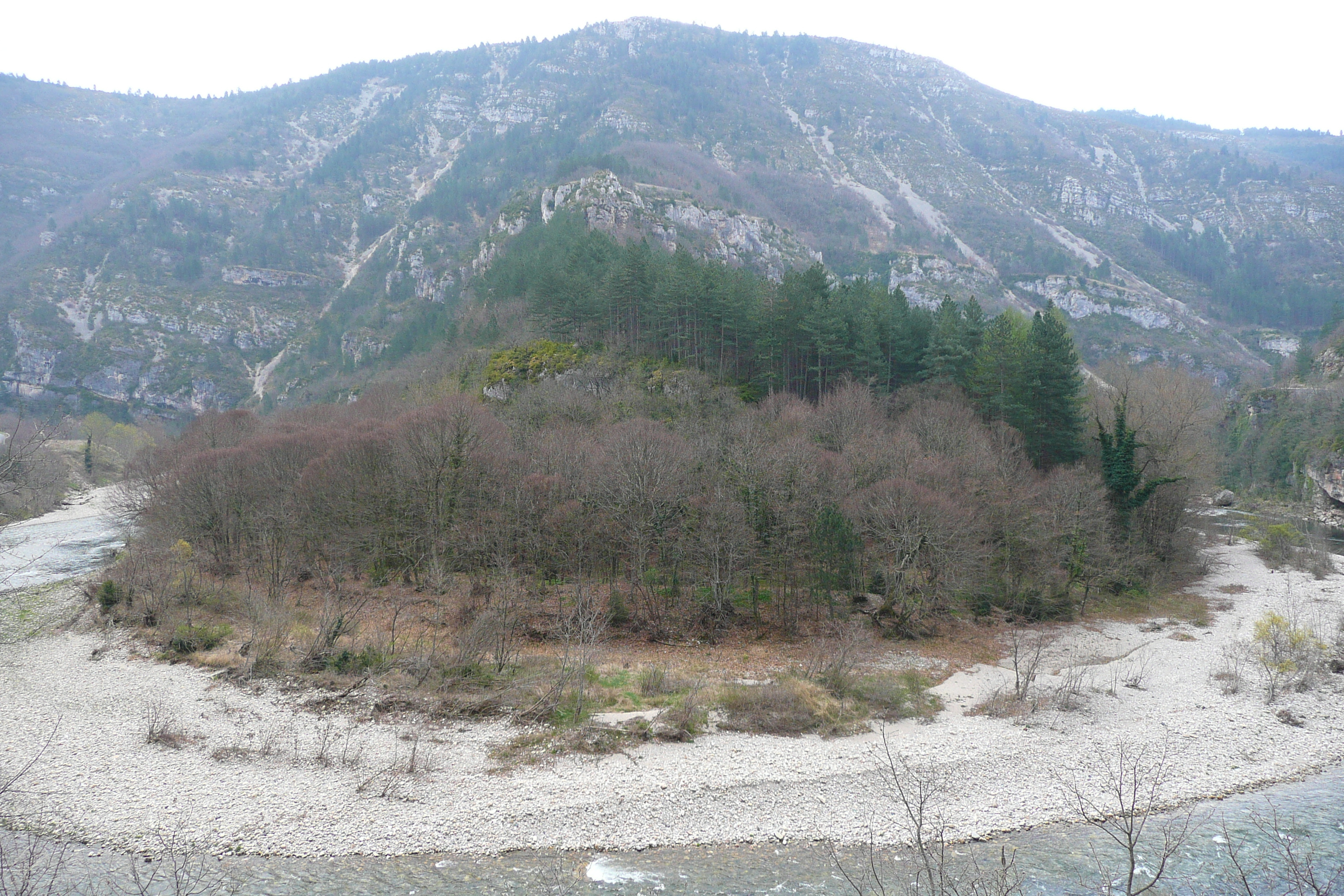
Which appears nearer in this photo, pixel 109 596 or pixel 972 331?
pixel 109 596

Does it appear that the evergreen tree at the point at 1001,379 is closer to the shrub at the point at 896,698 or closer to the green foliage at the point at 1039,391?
the green foliage at the point at 1039,391

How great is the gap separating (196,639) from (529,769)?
22.1m

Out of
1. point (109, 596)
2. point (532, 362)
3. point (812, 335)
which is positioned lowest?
point (109, 596)

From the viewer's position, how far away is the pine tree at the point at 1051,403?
55375 millimetres

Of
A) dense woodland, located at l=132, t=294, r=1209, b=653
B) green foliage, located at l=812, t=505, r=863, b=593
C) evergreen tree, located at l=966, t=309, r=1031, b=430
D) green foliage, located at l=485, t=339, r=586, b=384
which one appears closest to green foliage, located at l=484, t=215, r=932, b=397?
dense woodland, located at l=132, t=294, r=1209, b=653

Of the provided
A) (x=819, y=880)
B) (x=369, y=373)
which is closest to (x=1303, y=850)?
(x=819, y=880)

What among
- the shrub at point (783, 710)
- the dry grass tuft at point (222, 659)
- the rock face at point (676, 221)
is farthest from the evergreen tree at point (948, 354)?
the rock face at point (676, 221)

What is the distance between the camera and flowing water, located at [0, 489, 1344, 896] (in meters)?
17.5

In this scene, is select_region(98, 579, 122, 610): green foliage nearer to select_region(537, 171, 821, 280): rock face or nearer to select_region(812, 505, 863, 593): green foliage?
select_region(812, 505, 863, 593): green foliage

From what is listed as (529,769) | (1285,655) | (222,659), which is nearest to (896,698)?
(529,769)

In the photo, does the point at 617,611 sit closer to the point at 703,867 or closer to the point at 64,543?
the point at 703,867

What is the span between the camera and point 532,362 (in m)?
70.8

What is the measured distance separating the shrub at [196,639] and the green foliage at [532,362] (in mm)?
37859

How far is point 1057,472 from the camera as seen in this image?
50656 millimetres
